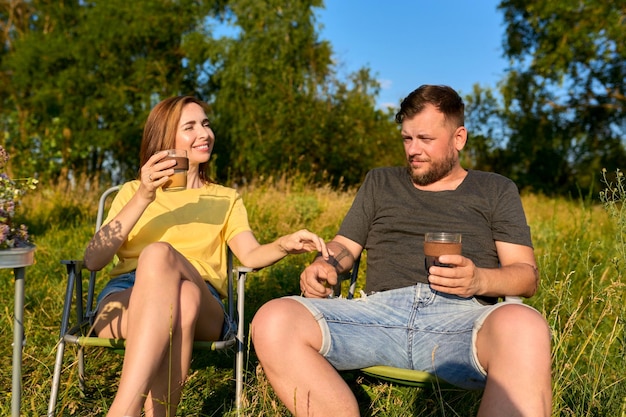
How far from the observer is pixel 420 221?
8.87 feet

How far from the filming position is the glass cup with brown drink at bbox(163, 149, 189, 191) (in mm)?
2463

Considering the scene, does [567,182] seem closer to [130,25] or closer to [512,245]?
[130,25]

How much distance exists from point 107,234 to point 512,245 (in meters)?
1.64

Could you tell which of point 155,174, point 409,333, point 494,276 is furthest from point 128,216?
point 494,276

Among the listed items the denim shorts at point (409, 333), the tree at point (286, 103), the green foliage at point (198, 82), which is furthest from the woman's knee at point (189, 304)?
the tree at point (286, 103)

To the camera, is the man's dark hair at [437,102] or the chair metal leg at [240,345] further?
the man's dark hair at [437,102]

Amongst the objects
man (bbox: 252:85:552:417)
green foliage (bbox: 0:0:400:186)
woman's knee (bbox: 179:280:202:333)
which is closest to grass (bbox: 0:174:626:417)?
man (bbox: 252:85:552:417)

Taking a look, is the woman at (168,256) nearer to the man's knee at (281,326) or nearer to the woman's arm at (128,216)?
the woman's arm at (128,216)

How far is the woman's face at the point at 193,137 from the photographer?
2.91 meters

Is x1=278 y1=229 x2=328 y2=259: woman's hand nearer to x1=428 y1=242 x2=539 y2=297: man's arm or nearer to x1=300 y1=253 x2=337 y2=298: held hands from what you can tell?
x1=300 y1=253 x2=337 y2=298: held hands

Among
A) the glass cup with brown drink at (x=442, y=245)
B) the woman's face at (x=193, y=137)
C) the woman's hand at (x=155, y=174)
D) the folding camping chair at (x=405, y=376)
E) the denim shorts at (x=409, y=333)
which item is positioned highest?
the woman's face at (x=193, y=137)

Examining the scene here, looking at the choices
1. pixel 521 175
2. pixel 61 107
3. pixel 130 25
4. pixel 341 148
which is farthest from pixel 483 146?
pixel 61 107

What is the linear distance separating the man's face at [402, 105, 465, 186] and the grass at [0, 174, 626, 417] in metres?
0.65

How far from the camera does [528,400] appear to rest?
6.01ft
